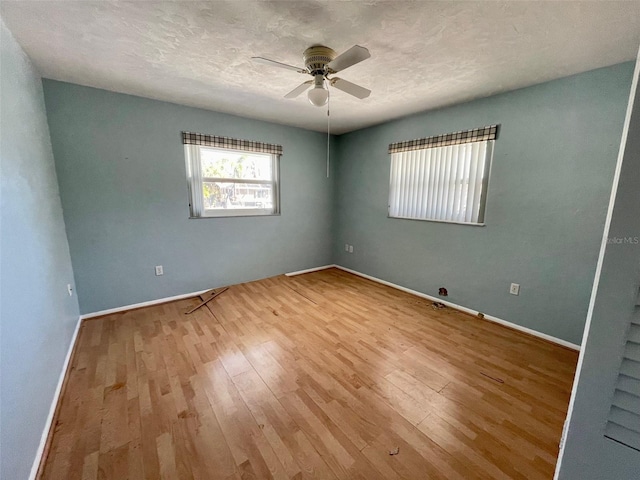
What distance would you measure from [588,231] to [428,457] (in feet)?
7.32

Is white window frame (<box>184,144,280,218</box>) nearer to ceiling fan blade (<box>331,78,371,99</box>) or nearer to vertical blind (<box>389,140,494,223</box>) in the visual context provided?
vertical blind (<box>389,140,494,223</box>)

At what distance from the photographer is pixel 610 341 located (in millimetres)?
512

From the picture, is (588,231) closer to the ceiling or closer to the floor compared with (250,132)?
closer to the floor

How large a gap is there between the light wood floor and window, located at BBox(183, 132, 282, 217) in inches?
58.8

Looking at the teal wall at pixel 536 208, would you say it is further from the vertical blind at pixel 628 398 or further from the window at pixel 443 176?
the vertical blind at pixel 628 398

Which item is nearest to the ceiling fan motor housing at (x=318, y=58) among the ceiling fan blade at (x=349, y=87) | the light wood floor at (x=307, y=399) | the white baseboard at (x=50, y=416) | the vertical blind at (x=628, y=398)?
the ceiling fan blade at (x=349, y=87)

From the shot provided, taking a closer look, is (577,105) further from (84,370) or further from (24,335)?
(84,370)

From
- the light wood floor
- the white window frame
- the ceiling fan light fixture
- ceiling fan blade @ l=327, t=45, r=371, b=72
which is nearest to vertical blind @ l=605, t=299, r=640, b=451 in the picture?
the light wood floor

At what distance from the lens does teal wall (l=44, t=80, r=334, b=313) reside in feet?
8.13

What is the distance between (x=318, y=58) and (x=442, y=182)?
2.05 meters

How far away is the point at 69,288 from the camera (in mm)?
2369

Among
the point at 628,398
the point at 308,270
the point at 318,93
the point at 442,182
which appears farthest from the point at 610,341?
the point at 308,270

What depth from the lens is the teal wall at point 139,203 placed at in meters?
2.48

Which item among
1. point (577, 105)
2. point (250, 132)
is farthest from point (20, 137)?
point (577, 105)
